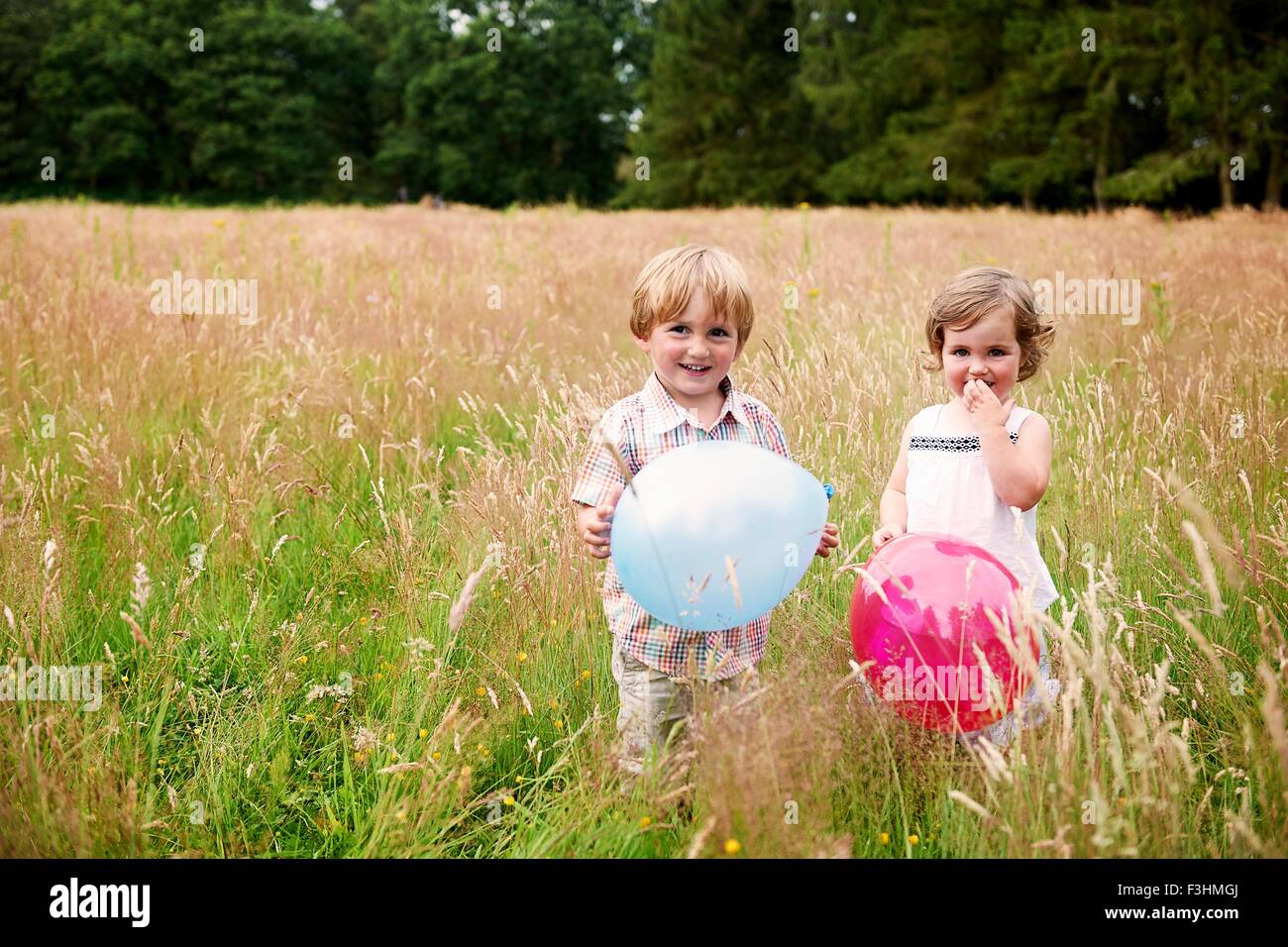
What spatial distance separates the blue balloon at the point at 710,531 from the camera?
173 cm

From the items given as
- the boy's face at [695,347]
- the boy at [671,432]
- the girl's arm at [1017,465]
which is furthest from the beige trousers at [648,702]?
the girl's arm at [1017,465]

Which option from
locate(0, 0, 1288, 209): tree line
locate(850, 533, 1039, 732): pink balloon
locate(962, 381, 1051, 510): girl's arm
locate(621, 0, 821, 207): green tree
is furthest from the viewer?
locate(621, 0, 821, 207): green tree

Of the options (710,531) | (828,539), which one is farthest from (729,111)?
(710,531)

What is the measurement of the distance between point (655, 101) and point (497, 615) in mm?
40158

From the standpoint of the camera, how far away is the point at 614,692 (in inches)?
92.4

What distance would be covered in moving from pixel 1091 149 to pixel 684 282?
3039cm

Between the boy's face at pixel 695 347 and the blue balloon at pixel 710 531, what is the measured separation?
262 millimetres

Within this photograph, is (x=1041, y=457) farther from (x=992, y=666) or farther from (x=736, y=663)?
(x=736, y=663)

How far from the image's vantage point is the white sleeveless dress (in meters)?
2.15

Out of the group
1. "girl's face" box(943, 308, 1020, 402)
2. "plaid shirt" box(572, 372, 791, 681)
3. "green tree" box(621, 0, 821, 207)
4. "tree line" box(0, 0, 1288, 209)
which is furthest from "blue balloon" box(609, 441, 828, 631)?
"green tree" box(621, 0, 821, 207)

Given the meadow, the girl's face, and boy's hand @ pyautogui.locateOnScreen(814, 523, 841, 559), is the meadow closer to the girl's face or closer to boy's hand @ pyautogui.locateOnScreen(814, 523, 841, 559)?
boy's hand @ pyautogui.locateOnScreen(814, 523, 841, 559)

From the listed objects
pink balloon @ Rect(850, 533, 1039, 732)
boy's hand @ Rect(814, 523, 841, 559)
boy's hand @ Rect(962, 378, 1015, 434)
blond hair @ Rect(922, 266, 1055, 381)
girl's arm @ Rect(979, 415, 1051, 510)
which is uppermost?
blond hair @ Rect(922, 266, 1055, 381)

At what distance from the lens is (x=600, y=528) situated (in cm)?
195
